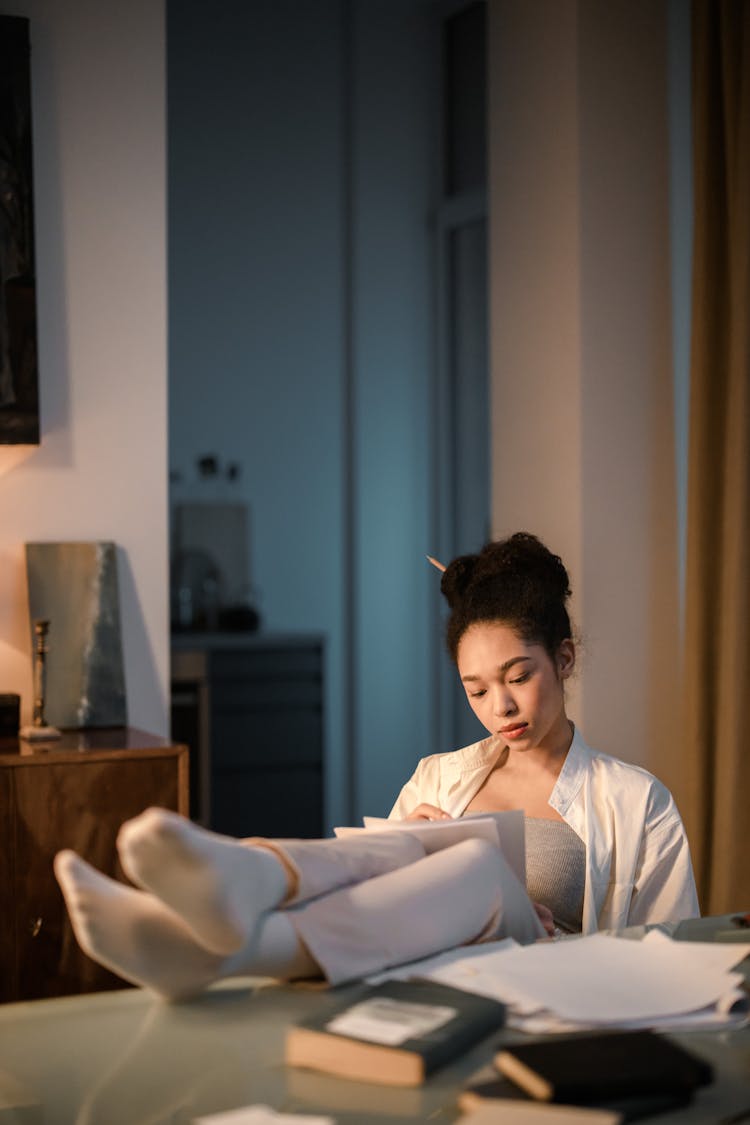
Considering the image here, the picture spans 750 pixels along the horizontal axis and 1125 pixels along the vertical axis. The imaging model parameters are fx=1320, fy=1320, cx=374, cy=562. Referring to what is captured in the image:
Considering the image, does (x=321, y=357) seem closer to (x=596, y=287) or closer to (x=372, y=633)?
(x=372, y=633)

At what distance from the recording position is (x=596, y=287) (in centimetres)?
344

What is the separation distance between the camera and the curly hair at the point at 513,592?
1884mm

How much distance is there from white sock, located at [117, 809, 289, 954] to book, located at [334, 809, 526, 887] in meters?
0.26

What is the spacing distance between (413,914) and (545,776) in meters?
0.75

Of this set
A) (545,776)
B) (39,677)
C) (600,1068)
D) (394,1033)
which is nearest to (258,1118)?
(394,1033)

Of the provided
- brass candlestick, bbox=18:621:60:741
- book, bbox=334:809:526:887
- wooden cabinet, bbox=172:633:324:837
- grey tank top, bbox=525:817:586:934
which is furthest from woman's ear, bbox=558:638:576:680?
wooden cabinet, bbox=172:633:324:837

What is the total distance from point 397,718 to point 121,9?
10.2ft

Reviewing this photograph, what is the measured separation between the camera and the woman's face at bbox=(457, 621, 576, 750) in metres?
1.84

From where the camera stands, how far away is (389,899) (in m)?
1.17

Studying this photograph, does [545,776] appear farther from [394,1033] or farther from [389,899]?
[394,1033]

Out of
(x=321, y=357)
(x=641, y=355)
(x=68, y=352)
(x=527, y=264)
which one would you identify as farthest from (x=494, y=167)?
(x=321, y=357)

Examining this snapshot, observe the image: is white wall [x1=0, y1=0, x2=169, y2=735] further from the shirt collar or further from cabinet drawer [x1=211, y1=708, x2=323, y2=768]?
cabinet drawer [x1=211, y1=708, x2=323, y2=768]

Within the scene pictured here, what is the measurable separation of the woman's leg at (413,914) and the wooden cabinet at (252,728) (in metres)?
3.51

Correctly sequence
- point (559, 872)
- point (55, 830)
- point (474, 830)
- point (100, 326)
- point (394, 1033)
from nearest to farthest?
point (394, 1033)
point (474, 830)
point (559, 872)
point (55, 830)
point (100, 326)
